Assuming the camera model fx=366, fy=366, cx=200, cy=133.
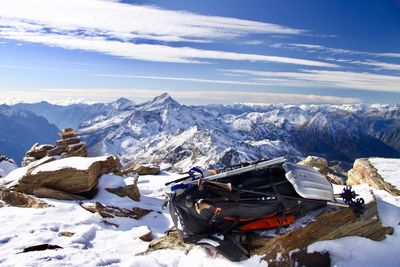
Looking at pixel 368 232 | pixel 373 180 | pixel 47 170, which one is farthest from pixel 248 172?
pixel 47 170

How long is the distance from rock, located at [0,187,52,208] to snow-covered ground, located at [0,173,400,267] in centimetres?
81

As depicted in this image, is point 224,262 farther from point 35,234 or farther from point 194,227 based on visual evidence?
point 35,234

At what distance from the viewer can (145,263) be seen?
402 inches

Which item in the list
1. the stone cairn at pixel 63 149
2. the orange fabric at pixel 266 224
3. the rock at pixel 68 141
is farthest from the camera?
the rock at pixel 68 141

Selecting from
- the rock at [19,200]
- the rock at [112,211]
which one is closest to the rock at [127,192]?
the rock at [112,211]

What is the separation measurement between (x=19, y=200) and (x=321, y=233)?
57.8 ft

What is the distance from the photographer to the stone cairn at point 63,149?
116 feet

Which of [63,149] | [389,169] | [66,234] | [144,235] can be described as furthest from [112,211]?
[63,149]

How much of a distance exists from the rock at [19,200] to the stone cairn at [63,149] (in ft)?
42.6

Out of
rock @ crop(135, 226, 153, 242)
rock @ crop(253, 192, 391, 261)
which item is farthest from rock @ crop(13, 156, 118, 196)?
rock @ crop(253, 192, 391, 261)

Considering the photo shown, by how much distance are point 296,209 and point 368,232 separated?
2202 millimetres

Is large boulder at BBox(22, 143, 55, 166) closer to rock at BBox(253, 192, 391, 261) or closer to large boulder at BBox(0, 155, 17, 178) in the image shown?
large boulder at BBox(0, 155, 17, 178)

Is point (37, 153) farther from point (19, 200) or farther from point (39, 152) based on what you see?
point (19, 200)

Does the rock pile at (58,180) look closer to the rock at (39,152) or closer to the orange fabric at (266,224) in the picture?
the rock at (39,152)
